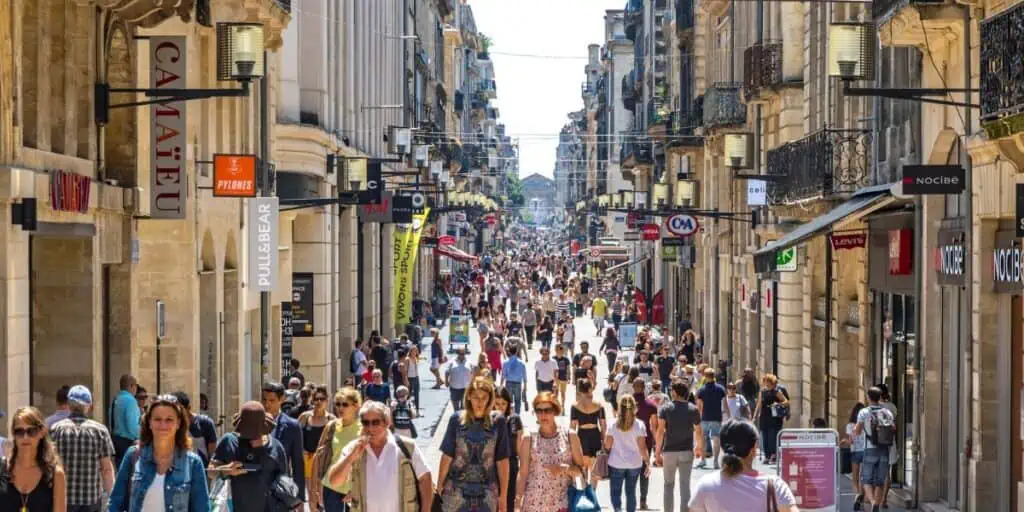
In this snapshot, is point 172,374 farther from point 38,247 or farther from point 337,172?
point 337,172

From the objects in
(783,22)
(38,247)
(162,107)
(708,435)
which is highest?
(783,22)

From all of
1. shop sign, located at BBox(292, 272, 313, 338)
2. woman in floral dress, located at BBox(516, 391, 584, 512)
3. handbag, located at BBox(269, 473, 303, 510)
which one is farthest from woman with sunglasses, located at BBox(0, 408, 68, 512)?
shop sign, located at BBox(292, 272, 313, 338)

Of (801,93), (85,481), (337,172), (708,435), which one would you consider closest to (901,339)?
(708,435)

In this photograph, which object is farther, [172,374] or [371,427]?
[172,374]

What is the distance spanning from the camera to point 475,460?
13.4m

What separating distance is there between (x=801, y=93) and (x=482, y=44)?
119 m

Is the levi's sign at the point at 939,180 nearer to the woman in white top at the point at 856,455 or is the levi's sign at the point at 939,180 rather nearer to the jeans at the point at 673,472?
the woman in white top at the point at 856,455

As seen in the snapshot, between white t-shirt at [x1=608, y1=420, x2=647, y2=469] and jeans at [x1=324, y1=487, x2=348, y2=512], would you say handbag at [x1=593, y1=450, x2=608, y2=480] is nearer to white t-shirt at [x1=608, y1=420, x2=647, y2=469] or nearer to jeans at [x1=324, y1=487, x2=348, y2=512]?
white t-shirt at [x1=608, y1=420, x2=647, y2=469]

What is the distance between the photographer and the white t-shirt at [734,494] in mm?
9242

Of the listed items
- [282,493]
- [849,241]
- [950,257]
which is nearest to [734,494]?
[282,493]

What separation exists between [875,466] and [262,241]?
10736 millimetres

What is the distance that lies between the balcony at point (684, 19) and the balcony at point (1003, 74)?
3715cm

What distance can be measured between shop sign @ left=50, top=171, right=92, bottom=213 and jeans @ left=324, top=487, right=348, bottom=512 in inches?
224

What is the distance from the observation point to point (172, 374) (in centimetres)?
2527
